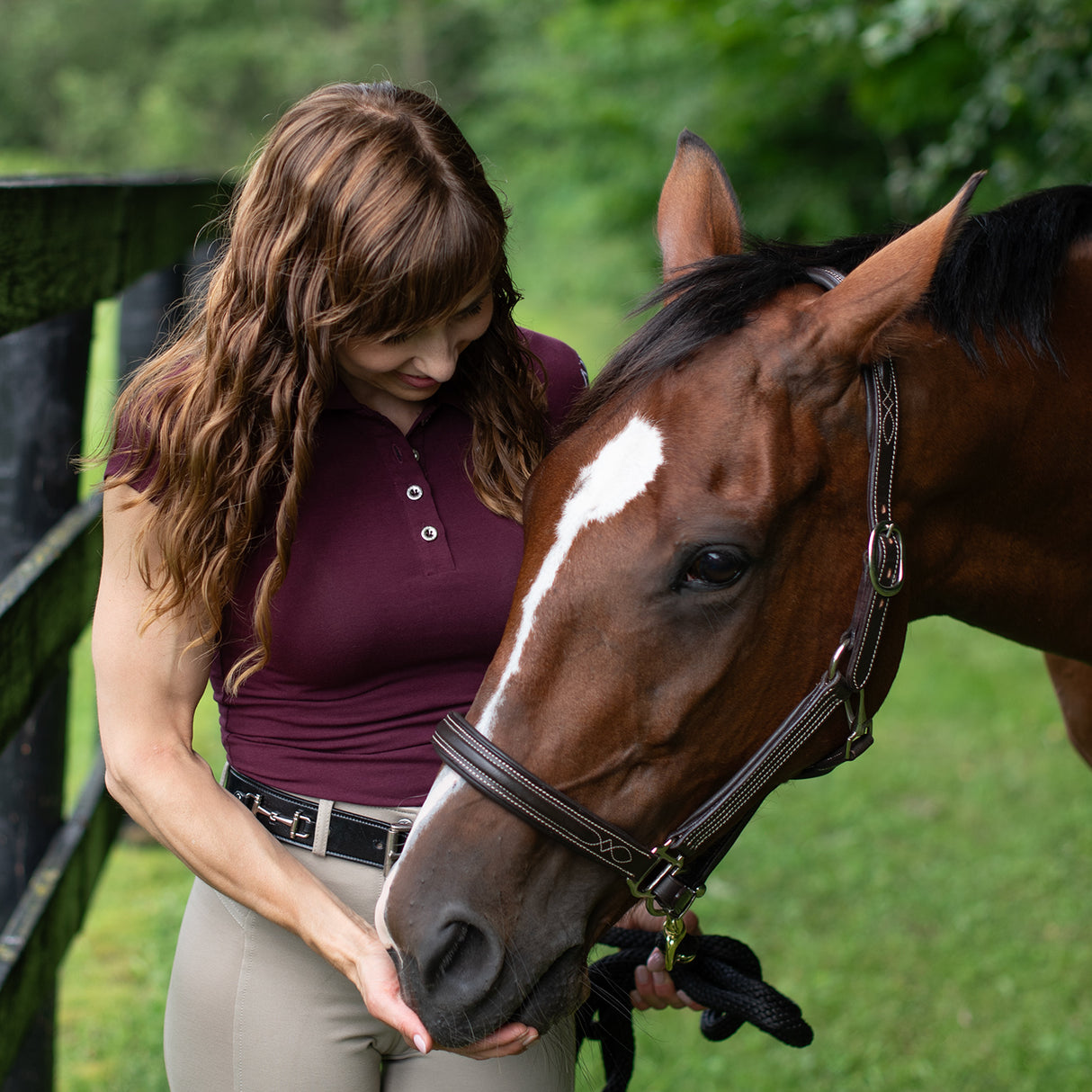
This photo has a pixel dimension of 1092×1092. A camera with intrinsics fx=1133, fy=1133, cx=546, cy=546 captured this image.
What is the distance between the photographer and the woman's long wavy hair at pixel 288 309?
5.13 feet

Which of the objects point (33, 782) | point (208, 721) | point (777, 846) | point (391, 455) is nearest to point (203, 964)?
point (391, 455)

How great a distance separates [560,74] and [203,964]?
1236 centimetres

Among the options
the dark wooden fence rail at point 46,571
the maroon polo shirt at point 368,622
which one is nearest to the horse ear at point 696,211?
the maroon polo shirt at point 368,622

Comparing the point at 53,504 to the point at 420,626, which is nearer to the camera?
the point at 420,626

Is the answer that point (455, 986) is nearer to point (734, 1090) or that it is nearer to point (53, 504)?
point (53, 504)

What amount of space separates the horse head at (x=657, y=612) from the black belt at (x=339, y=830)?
214 millimetres

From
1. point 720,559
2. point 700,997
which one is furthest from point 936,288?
point 700,997

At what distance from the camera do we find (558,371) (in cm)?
206

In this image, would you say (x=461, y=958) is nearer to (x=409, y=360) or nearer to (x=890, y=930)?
(x=409, y=360)

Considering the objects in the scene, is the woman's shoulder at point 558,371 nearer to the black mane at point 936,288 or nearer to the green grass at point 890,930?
the black mane at point 936,288

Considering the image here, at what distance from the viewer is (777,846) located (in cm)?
452

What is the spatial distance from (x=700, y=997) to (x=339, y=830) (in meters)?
0.63

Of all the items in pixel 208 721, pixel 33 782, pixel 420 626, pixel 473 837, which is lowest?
pixel 208 721

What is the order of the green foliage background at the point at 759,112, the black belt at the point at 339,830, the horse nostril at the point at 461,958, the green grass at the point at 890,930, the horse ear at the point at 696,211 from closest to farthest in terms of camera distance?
the horse nostril at the point at 461,958 < the black belt at the point at 339,830 < the horse ear at the point at 696,211 < the green grass at the point at 890,930 < the green foliage background at the point at 759,112
